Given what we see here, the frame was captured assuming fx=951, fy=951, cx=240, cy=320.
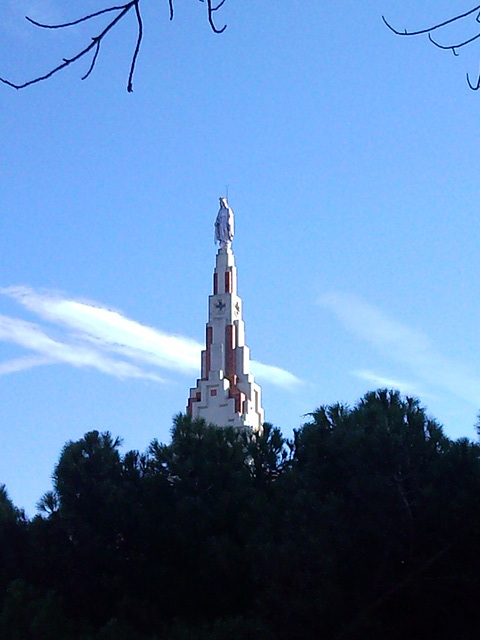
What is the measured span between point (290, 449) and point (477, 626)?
11.5 feet

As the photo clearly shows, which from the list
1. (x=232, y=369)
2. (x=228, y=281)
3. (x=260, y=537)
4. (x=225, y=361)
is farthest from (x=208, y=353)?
(x=260, y=537)

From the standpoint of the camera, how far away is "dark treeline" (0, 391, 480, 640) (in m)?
10.4

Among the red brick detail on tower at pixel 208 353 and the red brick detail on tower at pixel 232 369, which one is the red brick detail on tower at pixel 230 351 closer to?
Result: the red brick detail on tower at pixel 232 369

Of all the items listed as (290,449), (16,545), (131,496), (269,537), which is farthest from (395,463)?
(16,545)

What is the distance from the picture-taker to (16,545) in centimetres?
1321

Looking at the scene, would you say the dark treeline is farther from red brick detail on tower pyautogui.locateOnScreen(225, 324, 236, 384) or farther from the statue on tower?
the statue on tower

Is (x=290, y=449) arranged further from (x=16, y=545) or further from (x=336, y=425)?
(x=16, y=545)

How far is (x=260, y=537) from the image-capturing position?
1098 cm

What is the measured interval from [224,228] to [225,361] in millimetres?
4495

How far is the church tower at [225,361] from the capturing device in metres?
28.2

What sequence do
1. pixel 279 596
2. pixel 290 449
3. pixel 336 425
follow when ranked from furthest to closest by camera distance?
pixel 290 449 → pixel 336 425 → pixel 279 596

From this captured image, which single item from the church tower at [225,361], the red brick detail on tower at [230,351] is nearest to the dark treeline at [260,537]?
the church tower at [225,361]

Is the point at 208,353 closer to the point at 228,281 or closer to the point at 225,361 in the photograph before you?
the point at 225,361

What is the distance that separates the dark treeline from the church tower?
14.6m
